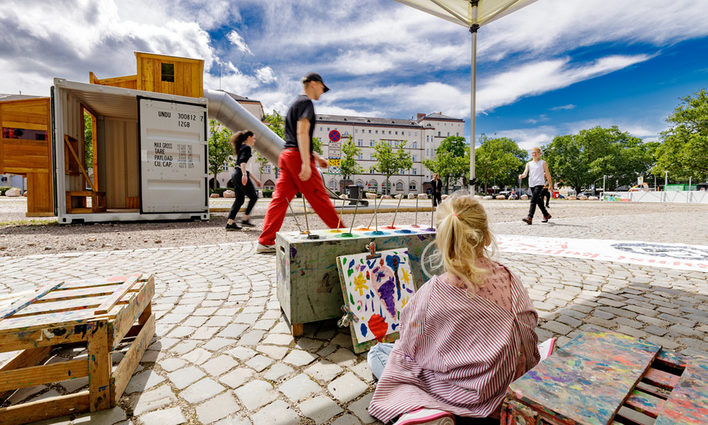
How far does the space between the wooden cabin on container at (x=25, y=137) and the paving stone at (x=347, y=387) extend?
11146mm

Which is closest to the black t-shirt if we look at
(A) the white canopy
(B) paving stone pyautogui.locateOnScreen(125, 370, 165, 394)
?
(A) the white canopy

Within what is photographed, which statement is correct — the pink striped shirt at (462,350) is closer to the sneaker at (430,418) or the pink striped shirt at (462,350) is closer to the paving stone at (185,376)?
the sneaker at (430,418)

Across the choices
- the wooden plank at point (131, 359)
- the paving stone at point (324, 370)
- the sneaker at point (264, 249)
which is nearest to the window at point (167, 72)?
the sneaker at point (264, 249)

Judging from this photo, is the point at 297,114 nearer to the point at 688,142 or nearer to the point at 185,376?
the point at 185,376

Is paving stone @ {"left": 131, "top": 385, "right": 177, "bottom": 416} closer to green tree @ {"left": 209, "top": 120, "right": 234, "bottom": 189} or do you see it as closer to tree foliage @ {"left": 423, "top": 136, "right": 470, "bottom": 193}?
green tree @ {"left": 209, "top": 120, "right": 234, "bottom": 189}

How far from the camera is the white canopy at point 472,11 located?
13.5ft

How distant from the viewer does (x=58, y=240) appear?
6090 mm

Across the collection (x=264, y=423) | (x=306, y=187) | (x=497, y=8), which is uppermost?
(x=497, y=8)

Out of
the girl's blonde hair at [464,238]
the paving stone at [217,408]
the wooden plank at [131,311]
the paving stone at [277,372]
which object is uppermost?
the girl's blonde hair at [464,238]

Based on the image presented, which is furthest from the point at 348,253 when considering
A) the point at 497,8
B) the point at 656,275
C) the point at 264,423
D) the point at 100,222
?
the point at 100,222

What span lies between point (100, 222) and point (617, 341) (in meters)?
10.3

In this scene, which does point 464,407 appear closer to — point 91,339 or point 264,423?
point 264,423

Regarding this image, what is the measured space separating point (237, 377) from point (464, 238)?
150 cm

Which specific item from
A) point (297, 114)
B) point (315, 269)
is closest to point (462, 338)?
point (315, 269)
